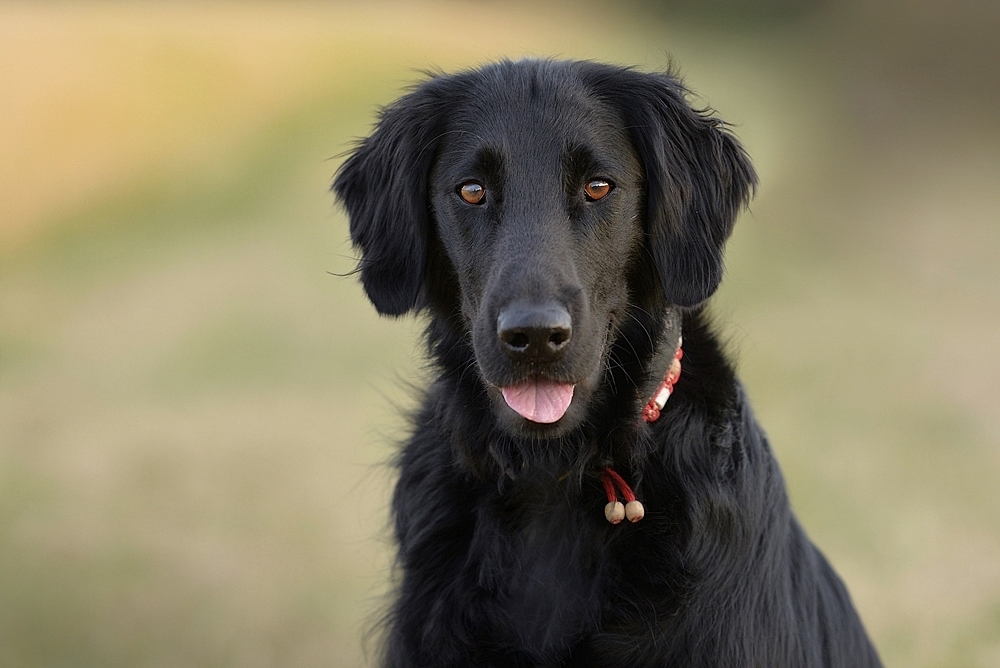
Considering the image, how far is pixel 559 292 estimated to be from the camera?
10.1 ft

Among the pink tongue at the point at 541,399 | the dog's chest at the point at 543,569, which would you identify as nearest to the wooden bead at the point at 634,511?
the dog's chest at the point at 543,569

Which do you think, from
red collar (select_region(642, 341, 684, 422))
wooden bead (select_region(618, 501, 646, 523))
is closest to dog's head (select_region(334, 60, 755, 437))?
red collar (select_region(642, 341, 684, 422))

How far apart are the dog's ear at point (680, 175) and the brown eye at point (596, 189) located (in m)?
0.19

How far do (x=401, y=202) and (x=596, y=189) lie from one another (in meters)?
0.68

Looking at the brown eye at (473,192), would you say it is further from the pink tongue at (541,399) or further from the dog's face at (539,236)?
the pink tongue at (541,399)

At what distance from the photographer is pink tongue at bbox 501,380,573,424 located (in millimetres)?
3215

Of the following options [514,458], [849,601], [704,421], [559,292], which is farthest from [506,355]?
[849,601]

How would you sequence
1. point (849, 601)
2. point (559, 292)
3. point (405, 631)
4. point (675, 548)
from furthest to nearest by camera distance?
point (849, 601) < point (405, 631) < point (675, 548) < point (559, 292)

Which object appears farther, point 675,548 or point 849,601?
point 849,601

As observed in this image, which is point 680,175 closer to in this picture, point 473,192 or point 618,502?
point 473,192

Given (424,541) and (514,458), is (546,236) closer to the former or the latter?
(514,458)

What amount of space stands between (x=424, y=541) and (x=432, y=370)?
0.59 meters

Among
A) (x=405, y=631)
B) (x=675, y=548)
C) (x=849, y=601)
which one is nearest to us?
(x=675, y=548)

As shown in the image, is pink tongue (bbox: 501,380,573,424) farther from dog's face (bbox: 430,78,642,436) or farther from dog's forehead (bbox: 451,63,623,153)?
dog's forehead (bbox: 451,63,623,153)
